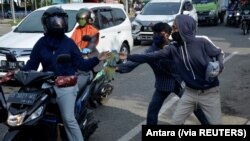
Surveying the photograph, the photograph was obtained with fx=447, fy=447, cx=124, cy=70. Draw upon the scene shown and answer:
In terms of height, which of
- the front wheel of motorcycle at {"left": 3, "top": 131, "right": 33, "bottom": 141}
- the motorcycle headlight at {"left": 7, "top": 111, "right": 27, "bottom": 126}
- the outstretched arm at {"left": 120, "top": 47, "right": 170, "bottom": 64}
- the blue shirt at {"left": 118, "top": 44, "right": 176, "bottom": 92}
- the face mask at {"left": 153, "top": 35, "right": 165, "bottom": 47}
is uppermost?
the face mask at {"left": 153, "top": 35, "right": 165, "bottom": 47}

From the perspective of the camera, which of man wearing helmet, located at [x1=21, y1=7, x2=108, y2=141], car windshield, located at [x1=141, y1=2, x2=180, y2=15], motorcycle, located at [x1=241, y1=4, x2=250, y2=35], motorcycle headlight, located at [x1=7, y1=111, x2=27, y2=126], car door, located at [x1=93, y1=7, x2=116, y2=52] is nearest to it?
motorcycle headlight, located at [x1=7, y1=111, x2=27, y2=126]

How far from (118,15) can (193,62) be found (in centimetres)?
816

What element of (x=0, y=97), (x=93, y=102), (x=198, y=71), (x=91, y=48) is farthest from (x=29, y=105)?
(x=93, y=102)

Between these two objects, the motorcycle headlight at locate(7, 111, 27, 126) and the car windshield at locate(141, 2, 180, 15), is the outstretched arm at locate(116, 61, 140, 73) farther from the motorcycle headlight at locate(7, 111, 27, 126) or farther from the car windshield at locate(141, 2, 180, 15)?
the car windshield at locate(141, 2, 180, 15)

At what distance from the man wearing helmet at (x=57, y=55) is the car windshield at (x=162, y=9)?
13.1 meters

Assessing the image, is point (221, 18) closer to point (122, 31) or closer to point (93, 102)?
point (122, 31)

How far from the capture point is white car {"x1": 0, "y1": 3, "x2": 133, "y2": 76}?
944 centimetres

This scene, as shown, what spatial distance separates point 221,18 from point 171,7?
12.2 meters

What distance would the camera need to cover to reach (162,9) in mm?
17938

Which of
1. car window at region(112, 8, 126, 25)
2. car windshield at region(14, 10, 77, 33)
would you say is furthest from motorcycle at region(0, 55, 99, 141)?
car window at region(112, 8, 126, 25)

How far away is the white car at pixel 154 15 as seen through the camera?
1673 centimetres

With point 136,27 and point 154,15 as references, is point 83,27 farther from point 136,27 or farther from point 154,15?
point 154,15

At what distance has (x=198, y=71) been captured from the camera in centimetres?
447

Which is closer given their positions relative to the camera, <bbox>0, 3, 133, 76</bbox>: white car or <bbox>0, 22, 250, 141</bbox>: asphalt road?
<bbox>0, 22, 250, 141</bbox>: asphalt road
